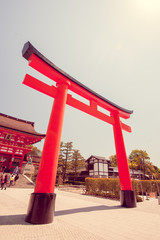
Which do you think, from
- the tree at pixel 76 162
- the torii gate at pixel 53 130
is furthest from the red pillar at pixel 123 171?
the tree at pixel 76 162

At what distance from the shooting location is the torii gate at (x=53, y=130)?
2.85 meters

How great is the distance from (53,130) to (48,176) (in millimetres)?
1321

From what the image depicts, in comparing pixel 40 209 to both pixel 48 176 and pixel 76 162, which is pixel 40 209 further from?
pixel 76 162

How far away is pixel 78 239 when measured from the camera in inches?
Answer: 81.1

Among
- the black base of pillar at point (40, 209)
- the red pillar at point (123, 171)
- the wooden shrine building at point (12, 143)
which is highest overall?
the wooden shrine building at point (12, 143)

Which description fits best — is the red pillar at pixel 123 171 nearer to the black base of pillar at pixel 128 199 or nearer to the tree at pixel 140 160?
the black base of pillar at pixel 128 199

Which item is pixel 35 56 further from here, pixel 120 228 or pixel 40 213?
pixel 120 228

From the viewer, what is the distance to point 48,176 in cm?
318

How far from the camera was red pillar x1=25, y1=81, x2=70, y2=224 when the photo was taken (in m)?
2.77

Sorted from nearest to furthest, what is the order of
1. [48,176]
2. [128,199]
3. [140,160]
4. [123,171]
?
[48,176], [128,199], [123,171], [140,160]

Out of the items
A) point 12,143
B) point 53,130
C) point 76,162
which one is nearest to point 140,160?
point 76,162

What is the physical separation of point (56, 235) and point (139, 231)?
6.12ft

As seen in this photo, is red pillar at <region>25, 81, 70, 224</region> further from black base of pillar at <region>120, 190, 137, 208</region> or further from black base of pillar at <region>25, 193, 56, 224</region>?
black base of pillar at <region>120, 190, 137, 208</region>

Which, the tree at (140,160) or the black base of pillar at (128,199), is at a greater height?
the tree at (140,160)
